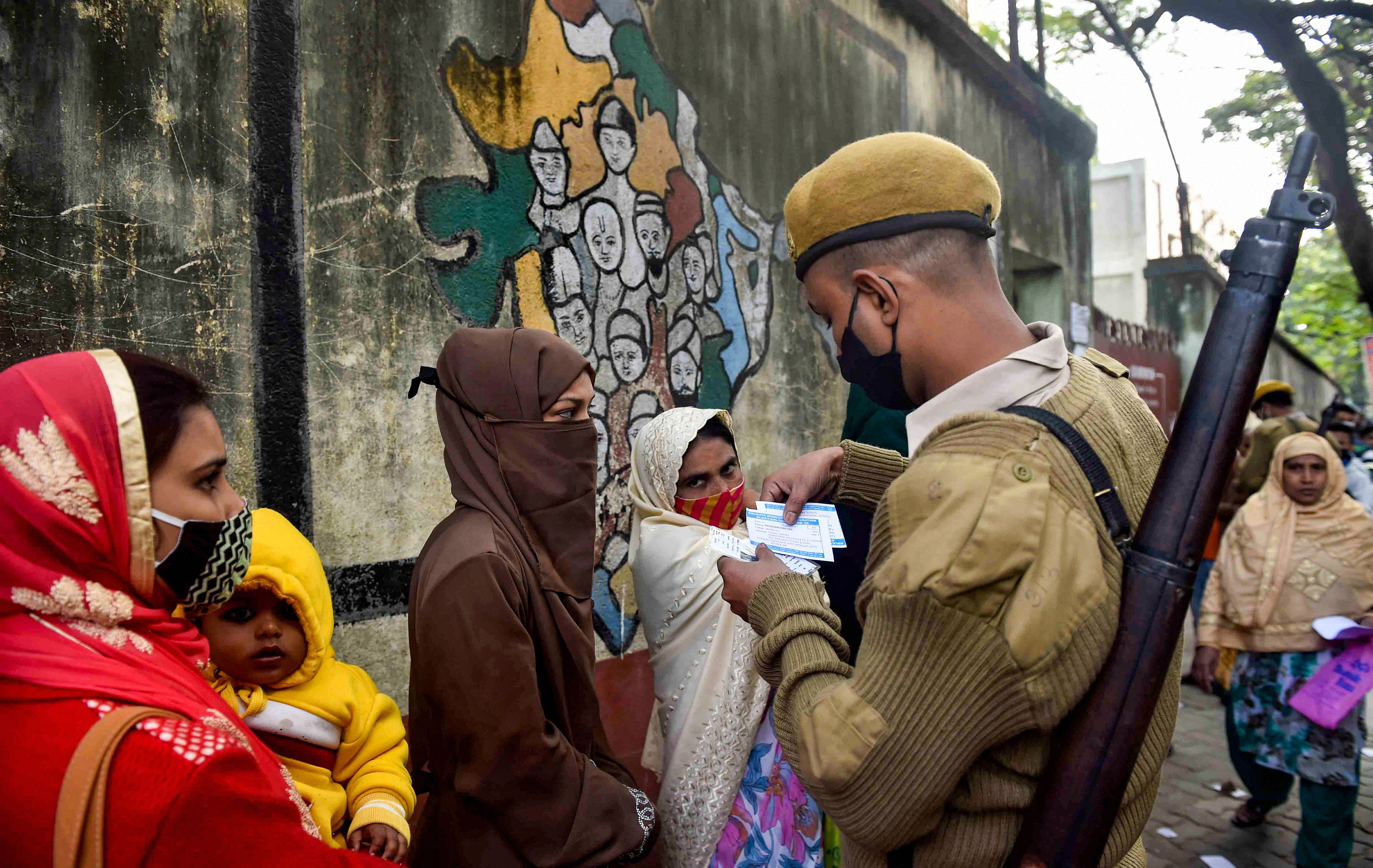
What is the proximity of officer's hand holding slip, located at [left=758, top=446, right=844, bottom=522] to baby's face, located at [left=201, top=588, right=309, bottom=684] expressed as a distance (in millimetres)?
1111

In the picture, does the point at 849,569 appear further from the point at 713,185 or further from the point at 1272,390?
the point at 1272,390

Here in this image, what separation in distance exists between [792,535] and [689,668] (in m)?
0.89

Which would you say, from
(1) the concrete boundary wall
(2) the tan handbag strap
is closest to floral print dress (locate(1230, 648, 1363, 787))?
(1) the concrete boundary wall

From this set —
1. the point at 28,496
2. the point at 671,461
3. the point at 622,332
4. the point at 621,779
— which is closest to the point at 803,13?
the point at 622,332

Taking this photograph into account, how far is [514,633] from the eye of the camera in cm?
190

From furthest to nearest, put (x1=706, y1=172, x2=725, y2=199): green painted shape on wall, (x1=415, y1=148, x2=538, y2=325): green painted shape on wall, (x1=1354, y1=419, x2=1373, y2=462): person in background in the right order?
(x1=1354, y1=419, x2=1373, y2=462): person in background
(x1=706, y1=172, x2=725, y2=199): green painted shape on wall
(x1=415, y1=148, x2=538, y2=325): green painted shape on wall

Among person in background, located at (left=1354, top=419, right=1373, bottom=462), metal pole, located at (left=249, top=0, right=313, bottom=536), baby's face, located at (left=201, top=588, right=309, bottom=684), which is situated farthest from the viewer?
person in background, located at (left=1354, top=419, right=1373, bottom=462)

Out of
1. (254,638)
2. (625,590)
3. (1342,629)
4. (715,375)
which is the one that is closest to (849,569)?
(254,638)

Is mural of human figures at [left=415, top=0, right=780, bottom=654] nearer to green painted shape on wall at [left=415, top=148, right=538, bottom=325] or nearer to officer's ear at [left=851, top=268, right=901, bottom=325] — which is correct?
green painted shape on wall at [left=415, top=148, right=538, bottom=325]

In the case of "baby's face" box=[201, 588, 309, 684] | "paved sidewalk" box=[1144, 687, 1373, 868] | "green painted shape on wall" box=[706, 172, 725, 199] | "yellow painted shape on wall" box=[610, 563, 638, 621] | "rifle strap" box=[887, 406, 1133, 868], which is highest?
"green painted shape on wall" box=[706, 172, 725, 199]

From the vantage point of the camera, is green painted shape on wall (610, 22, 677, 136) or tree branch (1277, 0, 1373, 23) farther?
tree branch (1277, 0, 1373, 23)

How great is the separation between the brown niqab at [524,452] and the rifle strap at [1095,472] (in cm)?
127

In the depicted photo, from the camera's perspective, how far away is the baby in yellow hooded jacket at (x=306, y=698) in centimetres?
191

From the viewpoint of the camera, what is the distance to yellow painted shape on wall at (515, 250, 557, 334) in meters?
3.46
